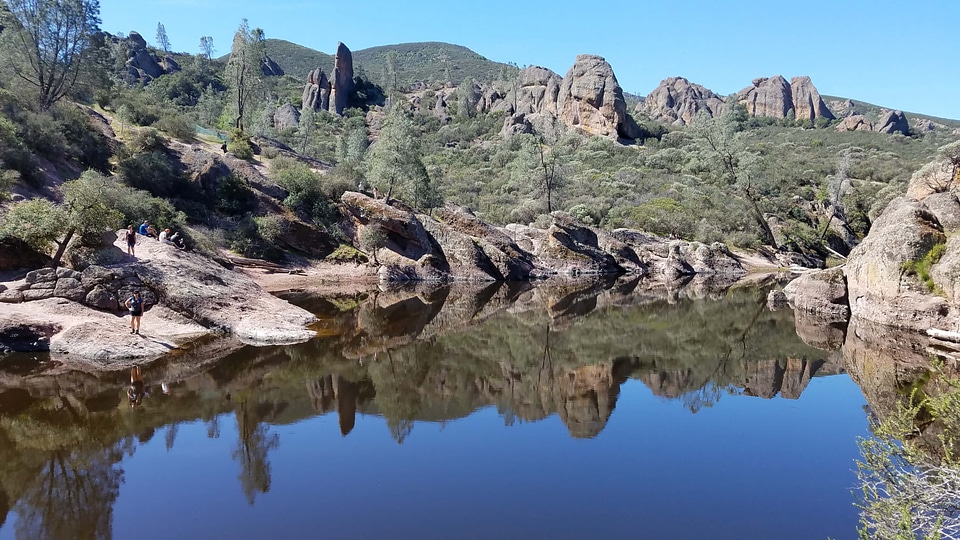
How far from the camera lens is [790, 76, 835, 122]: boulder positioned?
134125 mm

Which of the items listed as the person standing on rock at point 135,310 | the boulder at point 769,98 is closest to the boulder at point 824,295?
the person standing on rock at point 135,310

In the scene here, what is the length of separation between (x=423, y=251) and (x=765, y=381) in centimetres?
2657

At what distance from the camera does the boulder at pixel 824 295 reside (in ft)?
85.8

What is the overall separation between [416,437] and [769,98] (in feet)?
487

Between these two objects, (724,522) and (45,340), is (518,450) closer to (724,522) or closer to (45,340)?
(724,522)

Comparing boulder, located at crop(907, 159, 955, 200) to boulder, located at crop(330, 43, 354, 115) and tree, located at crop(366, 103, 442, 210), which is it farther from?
boulder, located at crop(330, 43, 354, 115)

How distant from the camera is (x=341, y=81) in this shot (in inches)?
4712

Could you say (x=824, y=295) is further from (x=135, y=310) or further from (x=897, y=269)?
(x=135, y=310)

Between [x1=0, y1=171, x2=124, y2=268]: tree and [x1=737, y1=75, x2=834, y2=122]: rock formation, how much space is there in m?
143

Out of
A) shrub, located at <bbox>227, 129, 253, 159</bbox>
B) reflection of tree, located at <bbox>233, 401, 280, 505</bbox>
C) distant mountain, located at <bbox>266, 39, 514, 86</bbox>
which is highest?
distant mountain, located at <bbox>266, 39, 514, 86</bbox>

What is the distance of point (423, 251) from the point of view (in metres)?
39.9

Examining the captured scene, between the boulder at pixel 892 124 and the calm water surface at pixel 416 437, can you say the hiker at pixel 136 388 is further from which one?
the boulder at pixel 892 124

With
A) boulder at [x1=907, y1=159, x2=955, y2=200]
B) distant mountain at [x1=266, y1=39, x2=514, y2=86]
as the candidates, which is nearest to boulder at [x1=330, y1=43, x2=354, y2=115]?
distant mountain at [x1=266, y1=39, x2=514, y2=86]

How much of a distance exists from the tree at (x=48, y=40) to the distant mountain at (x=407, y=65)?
119295 millimetres
